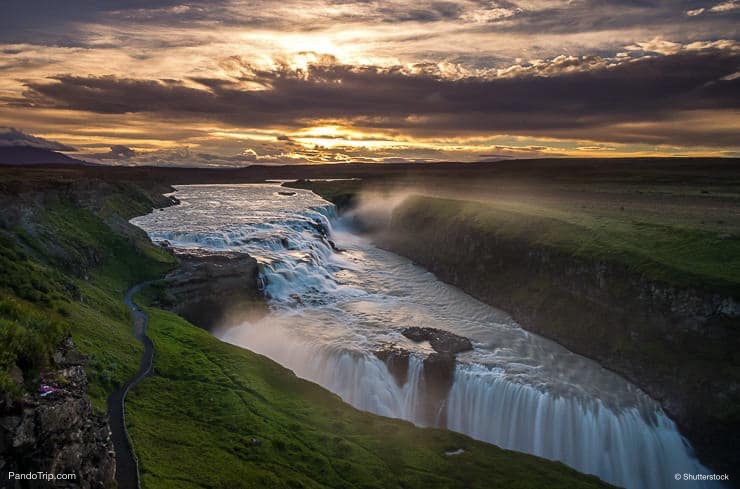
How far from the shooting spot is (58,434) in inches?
430

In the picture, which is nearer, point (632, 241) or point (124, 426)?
point (124, 426)

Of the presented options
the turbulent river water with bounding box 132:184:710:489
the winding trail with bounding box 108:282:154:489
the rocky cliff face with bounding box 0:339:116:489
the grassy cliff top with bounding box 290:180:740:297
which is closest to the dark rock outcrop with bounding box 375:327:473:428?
the turbulent river water with bounding box 132:184:710:489

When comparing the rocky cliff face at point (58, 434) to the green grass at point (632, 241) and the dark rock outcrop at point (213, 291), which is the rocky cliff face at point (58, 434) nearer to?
the dark rock outcrop at point (213, 291)

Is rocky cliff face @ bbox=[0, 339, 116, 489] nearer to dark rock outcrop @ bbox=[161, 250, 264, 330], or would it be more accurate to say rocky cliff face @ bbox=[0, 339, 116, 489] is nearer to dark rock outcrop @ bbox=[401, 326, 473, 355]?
dark rock outcrop @ bbox=[401, 326, 473, 355]

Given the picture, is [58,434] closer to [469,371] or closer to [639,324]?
[469,371]

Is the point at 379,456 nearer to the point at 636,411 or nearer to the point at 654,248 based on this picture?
the point at 636,411

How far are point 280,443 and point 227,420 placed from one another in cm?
308

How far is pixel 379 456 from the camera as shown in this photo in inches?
905

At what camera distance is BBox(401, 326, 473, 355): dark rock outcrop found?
36.8 meters

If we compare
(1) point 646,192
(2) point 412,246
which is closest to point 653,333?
(2) point 412,246

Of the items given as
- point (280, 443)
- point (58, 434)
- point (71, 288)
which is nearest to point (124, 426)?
point (280, 443)

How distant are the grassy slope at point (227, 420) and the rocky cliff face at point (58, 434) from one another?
858mm

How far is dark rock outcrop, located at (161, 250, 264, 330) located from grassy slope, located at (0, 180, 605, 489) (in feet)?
31.3

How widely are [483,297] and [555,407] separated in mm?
22740
